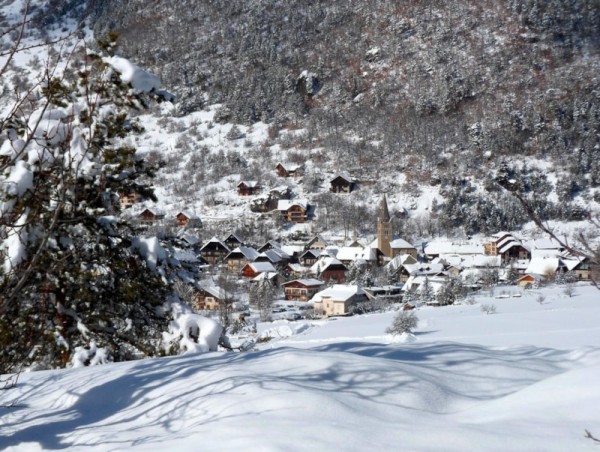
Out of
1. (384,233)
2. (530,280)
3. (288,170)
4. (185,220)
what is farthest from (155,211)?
(530,280)

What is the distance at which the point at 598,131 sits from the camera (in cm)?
5366

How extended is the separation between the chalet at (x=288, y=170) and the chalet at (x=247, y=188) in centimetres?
369

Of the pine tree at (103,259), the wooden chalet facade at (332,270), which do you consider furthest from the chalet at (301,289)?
the pine tree at (103,259)

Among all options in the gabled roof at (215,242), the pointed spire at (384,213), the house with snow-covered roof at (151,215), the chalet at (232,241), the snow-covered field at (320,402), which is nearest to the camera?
the snow-covered field at (320,402)

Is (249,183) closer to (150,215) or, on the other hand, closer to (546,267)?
(150,215)

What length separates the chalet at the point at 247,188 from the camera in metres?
46.1

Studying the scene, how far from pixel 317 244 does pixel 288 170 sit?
11.9 metres

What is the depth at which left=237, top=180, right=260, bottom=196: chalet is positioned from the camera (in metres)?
46.1

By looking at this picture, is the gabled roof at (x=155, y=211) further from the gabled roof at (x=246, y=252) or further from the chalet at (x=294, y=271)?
the chalet at (x=294, y=271)

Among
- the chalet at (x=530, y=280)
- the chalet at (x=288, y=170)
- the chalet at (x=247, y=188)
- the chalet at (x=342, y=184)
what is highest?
the chalet at (x=288, y=170)

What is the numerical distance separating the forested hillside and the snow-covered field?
129 ft

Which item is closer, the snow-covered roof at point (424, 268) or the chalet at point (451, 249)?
the snow-covered roof at point (424, 268)

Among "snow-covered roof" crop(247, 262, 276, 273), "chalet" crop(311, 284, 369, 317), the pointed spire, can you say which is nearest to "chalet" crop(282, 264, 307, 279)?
"snow-covered roof" crop(247, 262, 276, 273)

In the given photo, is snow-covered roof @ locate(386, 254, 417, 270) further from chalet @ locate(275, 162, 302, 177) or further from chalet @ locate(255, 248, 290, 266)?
chalet @ locate(275, 162, 302, 177)
